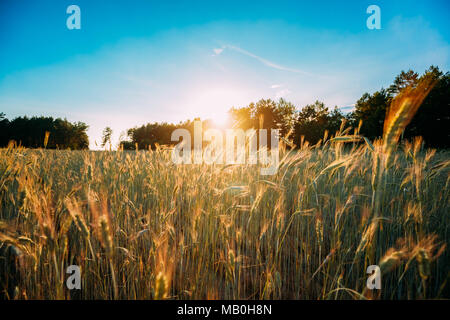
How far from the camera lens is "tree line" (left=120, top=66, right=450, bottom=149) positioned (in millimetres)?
14031

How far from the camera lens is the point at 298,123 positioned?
32.2m

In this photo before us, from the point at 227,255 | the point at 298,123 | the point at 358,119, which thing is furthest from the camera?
the point at 298,123

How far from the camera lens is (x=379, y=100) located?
68.1 ft

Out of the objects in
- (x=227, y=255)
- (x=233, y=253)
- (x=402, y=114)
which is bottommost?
(x=227, y=255)

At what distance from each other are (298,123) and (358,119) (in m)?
10.7

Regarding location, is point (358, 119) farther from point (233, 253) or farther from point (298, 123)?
point (233, 253)

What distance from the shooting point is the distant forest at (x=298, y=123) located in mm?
14184

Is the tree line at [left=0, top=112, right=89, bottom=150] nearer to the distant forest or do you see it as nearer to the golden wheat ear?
the distant forest

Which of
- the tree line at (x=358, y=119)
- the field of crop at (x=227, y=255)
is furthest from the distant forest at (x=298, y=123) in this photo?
the field of crop at (x=227, y=255)

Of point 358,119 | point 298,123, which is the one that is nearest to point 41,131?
point 298,123

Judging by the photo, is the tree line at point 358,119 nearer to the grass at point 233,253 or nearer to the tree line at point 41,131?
the grass at point 233,253

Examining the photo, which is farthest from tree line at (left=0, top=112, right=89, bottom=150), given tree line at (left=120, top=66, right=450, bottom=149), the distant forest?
tree line at (left=120, top=66, right=450, bottom=149)
